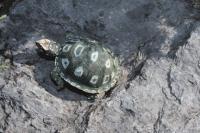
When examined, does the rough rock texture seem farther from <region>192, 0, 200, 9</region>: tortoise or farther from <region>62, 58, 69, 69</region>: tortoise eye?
<region>62, 58, 69, 69</region>: tortoise eye

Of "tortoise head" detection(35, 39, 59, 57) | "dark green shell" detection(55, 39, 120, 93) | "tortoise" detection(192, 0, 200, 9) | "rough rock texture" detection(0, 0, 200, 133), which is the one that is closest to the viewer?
"rough rock texture" detection(0, 0, 200, 133)

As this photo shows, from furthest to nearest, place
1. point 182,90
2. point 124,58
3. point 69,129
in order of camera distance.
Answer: point 124,58, point 182,90, point 69,129

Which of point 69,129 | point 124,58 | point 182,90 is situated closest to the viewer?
point 69,129

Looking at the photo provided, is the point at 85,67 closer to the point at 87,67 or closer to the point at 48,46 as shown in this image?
the point at 87,67

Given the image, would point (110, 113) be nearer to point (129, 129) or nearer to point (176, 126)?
point (129, 129)

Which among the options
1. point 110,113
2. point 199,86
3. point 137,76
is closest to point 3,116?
point 110,113

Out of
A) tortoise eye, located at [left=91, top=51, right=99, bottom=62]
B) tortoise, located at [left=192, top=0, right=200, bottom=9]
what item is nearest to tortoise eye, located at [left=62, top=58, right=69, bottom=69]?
tortoise eye, located at [left=91, top=51, right=99, bottom=62]
